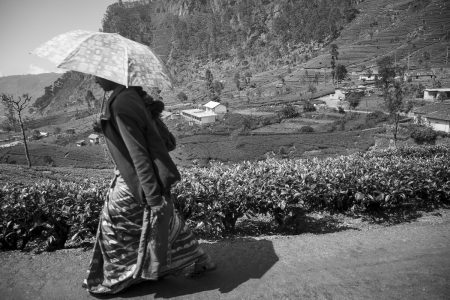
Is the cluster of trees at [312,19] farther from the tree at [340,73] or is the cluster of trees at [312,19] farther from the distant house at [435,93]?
the distant house at [435,93]

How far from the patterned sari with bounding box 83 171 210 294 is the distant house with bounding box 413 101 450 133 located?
3891 cm

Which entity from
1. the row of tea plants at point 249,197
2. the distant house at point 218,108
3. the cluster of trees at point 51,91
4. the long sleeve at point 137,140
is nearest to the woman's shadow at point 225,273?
the row of tea plants at point 249,197

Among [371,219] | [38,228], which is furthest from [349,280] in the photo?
[38,228]

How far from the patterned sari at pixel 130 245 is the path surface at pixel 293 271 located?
0.19 m

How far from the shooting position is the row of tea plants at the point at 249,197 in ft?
13.2

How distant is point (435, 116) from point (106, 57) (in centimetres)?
4080

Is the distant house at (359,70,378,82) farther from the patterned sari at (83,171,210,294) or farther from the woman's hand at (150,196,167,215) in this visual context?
the woman's hand at (150,196,167,215)

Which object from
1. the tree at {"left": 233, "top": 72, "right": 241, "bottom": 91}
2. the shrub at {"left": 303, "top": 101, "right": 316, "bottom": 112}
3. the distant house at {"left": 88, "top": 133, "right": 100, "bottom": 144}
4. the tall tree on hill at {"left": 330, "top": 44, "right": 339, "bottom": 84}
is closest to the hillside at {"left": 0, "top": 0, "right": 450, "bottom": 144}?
the tree at {"left": 233, "top": 72, "right": 241, "bottom": 91}

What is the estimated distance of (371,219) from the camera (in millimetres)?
4887

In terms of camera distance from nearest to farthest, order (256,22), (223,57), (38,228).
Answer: (38,228), (223,57), (256,22)

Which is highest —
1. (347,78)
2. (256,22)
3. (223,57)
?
(256,22)

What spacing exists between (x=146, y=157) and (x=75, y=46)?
1.01 metres

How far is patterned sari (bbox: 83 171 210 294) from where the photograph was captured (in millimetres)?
2994

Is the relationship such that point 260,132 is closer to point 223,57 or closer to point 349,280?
point 349,280
